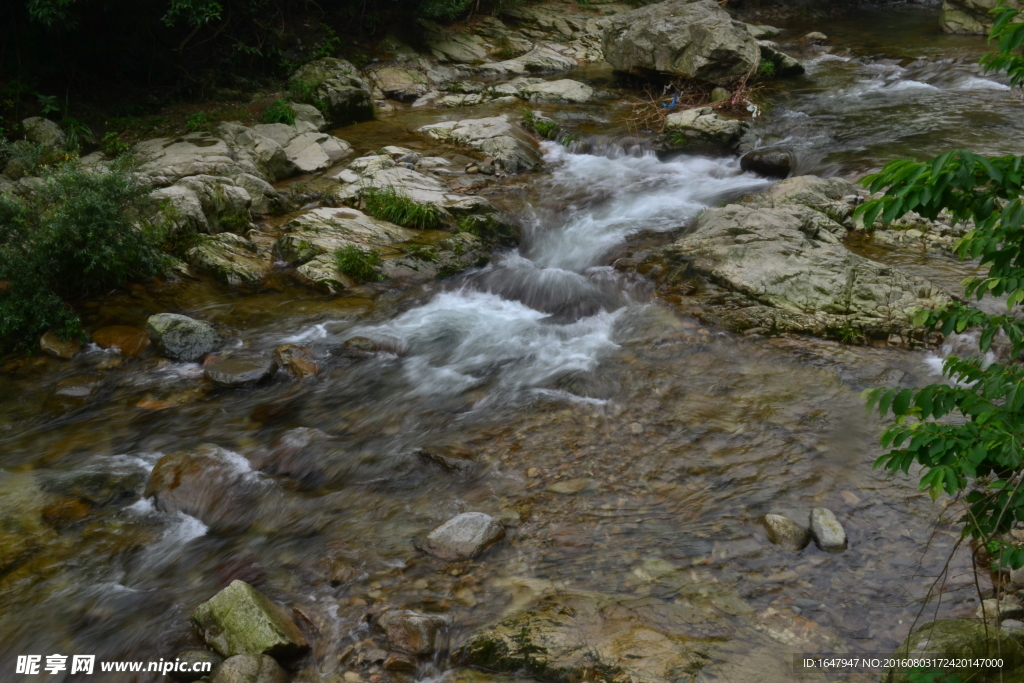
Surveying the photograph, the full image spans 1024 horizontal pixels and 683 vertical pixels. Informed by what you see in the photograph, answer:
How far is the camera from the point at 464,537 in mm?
4707

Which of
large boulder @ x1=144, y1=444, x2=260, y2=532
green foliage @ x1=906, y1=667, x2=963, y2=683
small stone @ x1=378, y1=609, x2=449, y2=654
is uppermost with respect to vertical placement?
green foliage @ x1=906, y1=667, x2=963, y2=683

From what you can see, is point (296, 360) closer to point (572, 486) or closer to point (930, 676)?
point (572, 486)

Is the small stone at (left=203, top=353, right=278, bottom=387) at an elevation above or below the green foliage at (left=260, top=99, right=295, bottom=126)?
below

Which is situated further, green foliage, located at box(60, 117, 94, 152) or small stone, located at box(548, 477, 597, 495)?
green foliage, located at box(60, 117, 94, 152)

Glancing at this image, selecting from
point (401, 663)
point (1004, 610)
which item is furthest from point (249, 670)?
point (1004, 610)

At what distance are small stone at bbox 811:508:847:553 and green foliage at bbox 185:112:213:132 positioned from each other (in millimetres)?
11784

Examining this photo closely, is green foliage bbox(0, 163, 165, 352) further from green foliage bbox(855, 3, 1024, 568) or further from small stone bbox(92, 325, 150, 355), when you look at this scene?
green foliage bbox(855, 3, 1024, 568)

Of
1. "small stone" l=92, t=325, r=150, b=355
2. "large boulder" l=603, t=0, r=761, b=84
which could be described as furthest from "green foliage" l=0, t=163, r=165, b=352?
"large boulder" l=603, t=0, r=761, b=84

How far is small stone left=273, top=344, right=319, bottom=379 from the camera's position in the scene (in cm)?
721

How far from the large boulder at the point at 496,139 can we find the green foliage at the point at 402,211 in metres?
2.70

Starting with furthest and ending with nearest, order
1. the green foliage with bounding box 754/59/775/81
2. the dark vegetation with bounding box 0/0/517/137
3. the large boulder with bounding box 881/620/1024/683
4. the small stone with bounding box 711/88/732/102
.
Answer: the green foliage with bounding box 754/59/775/81, the small stone with bounding box 711/88/732/102, the dark vegetation with bounding box 0/0/517/137, the large boulder with bounding box 881/620/1024/683

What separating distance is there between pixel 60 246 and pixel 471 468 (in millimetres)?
5380

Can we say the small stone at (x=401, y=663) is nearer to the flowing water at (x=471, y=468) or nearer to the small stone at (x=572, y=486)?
the flowing water at (x=471, y=468)

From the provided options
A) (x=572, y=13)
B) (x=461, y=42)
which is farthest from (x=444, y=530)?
(x=572, y=13)
